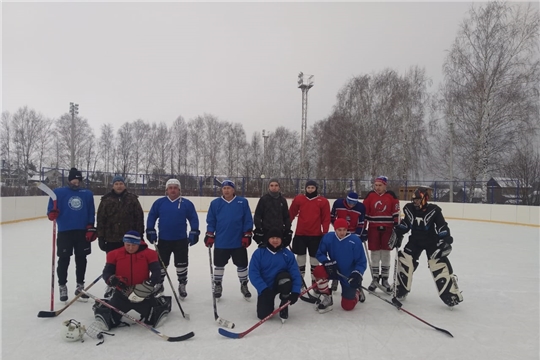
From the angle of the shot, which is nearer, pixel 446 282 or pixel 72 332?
pixel 72 332

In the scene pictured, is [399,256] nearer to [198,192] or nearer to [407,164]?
[198,192]

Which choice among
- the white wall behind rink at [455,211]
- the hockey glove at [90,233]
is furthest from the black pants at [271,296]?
the white wall behind rink at [455,211]

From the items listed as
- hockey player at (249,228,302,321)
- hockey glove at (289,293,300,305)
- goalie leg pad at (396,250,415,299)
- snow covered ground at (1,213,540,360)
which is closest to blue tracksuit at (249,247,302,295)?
hockey player at (249,228,302,321)

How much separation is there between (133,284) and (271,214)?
5.18 feet

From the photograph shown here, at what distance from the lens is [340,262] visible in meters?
3.49

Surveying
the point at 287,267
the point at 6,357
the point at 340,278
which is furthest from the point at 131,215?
the point at 340,278

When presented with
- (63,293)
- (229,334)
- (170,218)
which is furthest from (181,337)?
(63,293)

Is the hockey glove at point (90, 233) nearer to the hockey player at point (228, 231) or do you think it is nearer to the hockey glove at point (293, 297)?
the hockey player at point (228, 231)

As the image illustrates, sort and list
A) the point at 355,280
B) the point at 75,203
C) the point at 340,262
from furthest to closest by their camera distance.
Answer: the point at 75,203
the point at 340,262
the point at 355,280

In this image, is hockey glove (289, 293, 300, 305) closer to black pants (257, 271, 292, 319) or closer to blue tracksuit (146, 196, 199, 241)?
black pants (257, 271, 292, 319)

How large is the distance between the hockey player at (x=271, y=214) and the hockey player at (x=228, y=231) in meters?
0.11

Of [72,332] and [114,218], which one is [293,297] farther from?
[114,218]

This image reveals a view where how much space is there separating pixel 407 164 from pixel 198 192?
14.1 metres

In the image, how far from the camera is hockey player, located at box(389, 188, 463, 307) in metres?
3.55
